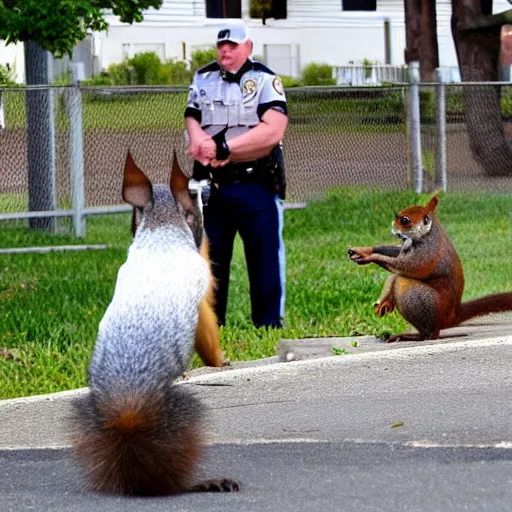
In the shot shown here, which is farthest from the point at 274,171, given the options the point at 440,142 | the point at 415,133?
the point at 440,142

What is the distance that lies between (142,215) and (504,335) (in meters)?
3.30

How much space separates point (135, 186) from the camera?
19.6ft

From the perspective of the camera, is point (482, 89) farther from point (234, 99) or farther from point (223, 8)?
point (223, 8)

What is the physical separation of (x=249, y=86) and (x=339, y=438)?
2538 mm

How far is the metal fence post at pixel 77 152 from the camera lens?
1511cm

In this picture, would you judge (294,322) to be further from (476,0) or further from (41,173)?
(476,0)

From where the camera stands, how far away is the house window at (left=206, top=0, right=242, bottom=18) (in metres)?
41.8

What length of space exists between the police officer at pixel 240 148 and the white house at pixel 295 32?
29639mm

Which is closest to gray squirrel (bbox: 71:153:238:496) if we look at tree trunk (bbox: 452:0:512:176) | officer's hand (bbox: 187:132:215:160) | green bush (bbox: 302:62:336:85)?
officer's hand (bbox: 187:132:215:160)

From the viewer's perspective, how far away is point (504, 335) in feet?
28.3

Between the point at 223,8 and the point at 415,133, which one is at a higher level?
the point at 223,8

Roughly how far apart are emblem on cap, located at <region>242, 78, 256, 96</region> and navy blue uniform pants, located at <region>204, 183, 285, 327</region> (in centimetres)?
58

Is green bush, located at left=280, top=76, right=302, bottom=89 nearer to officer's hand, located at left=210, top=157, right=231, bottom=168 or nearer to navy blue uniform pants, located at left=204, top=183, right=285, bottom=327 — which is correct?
navy blue uniform pants, located at left=204, top=183, right=285, bottom=327

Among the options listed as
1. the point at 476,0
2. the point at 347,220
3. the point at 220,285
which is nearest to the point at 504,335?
the point at 220,285
